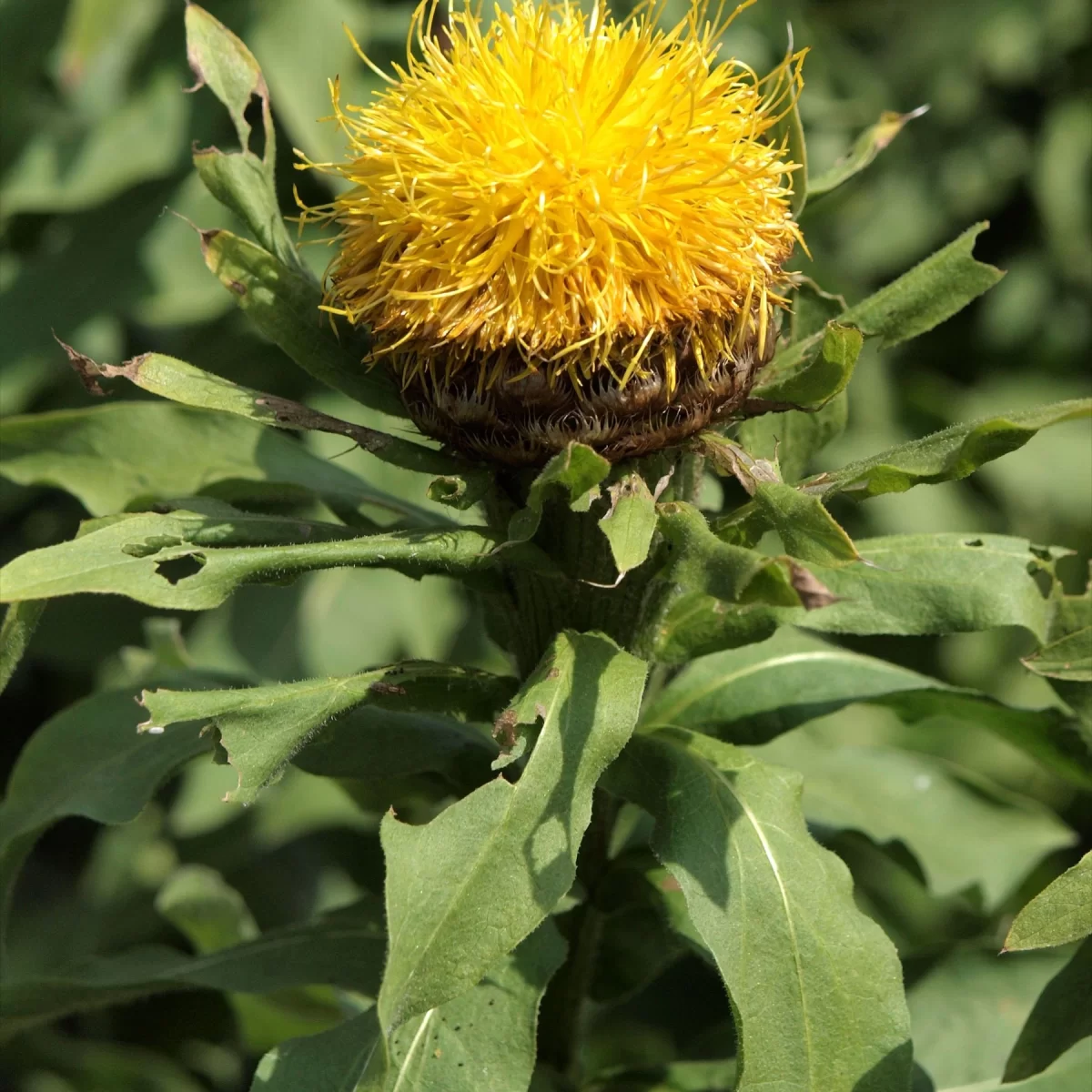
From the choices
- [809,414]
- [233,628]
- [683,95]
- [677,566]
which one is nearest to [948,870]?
[809,414]

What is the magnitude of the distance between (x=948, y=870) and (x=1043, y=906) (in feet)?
3.30

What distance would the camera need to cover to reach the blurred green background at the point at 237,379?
113 inches

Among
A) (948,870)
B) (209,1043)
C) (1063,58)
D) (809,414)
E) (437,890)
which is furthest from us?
(1063,58)

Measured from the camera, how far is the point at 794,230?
1486mm

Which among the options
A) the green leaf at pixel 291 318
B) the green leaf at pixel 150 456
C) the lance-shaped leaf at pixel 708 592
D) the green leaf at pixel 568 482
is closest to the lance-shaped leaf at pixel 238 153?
the green leaf at pixel 291 318

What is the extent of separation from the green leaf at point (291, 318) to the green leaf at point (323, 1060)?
0.71 meters

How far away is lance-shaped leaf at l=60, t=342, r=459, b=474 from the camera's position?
149 cm

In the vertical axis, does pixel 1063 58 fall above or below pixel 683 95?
below

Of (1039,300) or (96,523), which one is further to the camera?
(1039,300)

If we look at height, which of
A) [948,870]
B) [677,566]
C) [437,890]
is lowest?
[948,870]

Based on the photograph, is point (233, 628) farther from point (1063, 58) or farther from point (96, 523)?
point (1063, 58)

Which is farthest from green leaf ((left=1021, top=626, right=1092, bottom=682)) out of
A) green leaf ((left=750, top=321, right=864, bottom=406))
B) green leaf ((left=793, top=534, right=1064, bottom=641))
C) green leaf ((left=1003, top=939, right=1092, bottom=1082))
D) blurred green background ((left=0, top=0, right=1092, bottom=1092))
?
blurred green background ((left=0, top=0, right=1092, bottom=1092))

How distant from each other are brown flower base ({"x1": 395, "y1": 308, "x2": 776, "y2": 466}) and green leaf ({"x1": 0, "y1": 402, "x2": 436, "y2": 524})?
432mm

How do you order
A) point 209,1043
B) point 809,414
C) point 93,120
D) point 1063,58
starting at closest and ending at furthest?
point 809,414
point 93,120
point 209,1043
point 1063,58
